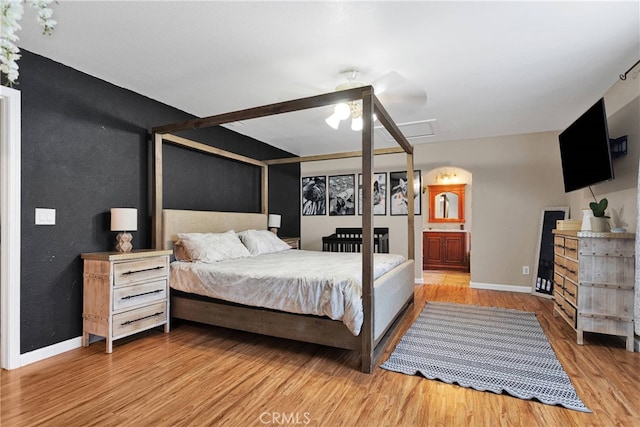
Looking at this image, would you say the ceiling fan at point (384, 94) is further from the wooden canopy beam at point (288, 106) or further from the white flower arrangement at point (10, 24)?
the white flower arrangement at point (10, 24)

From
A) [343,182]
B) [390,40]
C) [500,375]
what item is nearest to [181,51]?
[390,40]

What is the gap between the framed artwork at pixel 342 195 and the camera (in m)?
6.17

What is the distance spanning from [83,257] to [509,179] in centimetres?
554

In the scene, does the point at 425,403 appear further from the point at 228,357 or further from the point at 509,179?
the point at 509,179

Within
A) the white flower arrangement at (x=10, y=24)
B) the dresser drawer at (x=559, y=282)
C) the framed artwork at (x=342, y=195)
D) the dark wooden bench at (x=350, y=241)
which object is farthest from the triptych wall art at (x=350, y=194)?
the white flower arrangement at (x=10, y=24)

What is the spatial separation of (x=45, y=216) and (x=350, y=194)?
4586mm

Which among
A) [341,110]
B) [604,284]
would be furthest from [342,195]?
[604,284]

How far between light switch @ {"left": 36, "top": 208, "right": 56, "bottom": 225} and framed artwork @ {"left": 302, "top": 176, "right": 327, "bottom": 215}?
434 centimetres

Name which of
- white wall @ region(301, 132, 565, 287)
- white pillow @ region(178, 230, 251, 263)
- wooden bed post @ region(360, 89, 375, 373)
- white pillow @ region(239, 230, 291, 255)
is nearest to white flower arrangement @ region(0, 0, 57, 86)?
wooden bed post @ region(360, 89, 375, 373)

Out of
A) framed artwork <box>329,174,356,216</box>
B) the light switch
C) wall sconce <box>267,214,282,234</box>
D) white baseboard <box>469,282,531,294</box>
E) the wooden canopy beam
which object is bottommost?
white baseboard <box>469,282,531,294</box>

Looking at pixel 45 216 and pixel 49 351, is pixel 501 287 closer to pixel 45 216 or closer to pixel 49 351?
pixel 49 351

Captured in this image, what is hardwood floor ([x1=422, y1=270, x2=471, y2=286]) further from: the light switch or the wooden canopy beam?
the light switch

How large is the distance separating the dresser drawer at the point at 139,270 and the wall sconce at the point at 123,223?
0.75 ft

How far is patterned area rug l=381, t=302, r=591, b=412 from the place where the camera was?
2053 mm
